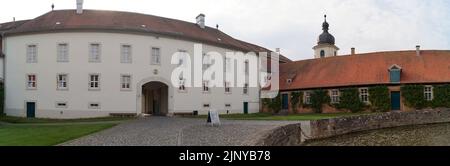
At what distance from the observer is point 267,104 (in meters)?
39.4

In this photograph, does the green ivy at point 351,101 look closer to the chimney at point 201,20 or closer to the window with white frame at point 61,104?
→ the chimney at point 201,20

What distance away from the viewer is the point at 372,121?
20719 millimetres

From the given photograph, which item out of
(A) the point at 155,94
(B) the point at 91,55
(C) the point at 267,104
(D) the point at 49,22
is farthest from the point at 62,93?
(C) the point at 267,104

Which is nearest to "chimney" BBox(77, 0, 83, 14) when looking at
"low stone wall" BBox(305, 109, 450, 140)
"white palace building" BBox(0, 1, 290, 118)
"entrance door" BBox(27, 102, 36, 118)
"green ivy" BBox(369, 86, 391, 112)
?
"white palace building" BBox(0, 1, 290, 118)

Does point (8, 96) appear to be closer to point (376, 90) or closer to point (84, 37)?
point (84, 37)

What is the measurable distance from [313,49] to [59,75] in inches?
1443

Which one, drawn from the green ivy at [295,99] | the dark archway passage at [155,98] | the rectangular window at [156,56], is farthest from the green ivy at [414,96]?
the rectangular window at [156,56]

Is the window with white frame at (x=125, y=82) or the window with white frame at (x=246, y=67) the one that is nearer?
the window with white frame at (x=125, y=82)

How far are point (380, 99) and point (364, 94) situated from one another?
1384 millimetres

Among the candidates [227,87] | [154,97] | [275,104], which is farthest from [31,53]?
[275,104]

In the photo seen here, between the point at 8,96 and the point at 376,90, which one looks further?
the point at 376,90

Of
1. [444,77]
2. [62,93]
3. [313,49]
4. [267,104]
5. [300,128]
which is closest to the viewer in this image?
[300,128]

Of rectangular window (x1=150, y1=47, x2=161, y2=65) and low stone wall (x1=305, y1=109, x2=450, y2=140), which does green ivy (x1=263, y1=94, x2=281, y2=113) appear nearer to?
rectangular window (x1=150, y1=47, x2=161, y2=65)

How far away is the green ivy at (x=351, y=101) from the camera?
33.7 metres
